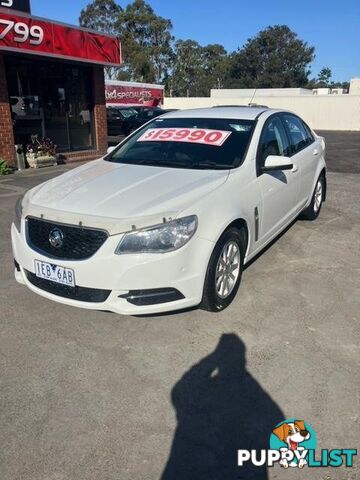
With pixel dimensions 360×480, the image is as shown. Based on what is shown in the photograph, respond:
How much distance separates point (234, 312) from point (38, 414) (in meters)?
1.79

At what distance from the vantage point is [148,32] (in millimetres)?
57812

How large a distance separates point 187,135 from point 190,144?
0.18 meters

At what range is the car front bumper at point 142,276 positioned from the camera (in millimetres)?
3033

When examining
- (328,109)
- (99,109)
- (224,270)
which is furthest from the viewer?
(328,109)

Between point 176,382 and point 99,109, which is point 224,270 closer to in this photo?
point 176,382

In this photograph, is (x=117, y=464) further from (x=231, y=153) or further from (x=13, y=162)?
(x=13, y=162)

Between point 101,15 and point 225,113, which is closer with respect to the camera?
point 225,113

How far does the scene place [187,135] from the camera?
4.53 m

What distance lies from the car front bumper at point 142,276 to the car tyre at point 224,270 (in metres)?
0.11

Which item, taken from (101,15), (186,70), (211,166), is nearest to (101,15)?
(101,15)

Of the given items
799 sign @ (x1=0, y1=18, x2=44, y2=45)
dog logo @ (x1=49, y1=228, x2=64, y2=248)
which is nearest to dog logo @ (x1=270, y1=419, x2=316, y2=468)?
dog logo @ (x1=49, y1=228, x2=64, y2=248)

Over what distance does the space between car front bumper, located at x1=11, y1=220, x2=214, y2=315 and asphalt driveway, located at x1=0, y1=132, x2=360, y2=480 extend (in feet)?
1.08

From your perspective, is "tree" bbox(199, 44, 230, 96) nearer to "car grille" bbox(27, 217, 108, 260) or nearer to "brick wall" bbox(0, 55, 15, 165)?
"brick wall" bbox(0, 55, 15, 165)

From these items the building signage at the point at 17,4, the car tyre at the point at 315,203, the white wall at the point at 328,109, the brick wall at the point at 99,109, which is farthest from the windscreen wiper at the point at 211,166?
the white wall at the point at 328,109
